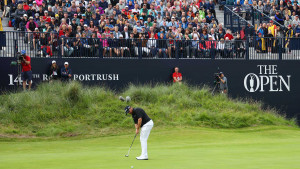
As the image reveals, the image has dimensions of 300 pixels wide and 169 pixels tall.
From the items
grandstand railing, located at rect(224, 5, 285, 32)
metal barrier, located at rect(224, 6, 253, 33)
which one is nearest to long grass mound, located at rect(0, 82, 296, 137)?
metal barrier, located at rect(224, 6, 253, 33)

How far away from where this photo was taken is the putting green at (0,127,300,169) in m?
15.9

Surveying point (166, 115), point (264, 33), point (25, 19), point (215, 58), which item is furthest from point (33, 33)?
point (264, 33)

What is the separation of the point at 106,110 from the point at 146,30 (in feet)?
17.5

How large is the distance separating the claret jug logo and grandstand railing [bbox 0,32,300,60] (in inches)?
25.6

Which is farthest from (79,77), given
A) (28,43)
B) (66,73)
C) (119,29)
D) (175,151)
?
(175,151)

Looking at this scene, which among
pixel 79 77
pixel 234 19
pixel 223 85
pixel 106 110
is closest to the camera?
pixel 106 110

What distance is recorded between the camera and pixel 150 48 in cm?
2925

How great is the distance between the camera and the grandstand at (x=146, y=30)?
27.6 meters

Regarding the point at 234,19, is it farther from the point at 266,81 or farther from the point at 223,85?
the point at 223,85

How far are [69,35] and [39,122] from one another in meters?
4.53

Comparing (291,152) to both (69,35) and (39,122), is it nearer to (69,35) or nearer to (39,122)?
(39,122)

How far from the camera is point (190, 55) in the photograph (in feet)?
98.4

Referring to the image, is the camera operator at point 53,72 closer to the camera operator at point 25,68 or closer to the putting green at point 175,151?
the camera operator at point 25,68

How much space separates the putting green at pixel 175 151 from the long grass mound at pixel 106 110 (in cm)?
86
